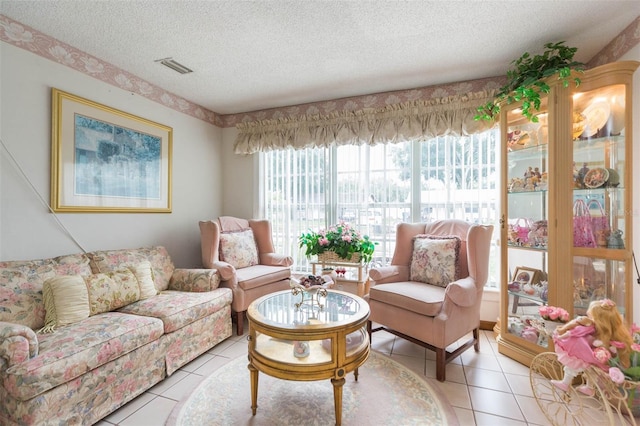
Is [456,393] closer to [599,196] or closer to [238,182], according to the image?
[599,196]

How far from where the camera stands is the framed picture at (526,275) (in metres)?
2.33

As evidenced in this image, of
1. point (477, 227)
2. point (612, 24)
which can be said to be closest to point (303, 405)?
point (477, 227)

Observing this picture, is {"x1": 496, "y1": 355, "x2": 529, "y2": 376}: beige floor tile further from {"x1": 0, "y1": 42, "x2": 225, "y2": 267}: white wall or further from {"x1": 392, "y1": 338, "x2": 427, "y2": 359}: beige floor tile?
{"x1": 0, "y1": 42, "x2": 225, "y2": 267}: white wall

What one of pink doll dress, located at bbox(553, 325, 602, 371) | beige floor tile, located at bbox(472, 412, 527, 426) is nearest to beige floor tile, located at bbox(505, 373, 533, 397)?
beige floor tile, located at bbox(472, 412, 527, 426)

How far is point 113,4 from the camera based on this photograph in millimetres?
1897

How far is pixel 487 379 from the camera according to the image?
2.11 metres

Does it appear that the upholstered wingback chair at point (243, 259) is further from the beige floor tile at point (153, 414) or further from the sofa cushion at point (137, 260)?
the beige floor tile at point (153, 414)

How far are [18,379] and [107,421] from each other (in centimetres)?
58

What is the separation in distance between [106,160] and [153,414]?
2.07 metres

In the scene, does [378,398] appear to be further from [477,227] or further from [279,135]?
[279,135]

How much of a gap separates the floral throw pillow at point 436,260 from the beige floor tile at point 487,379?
0.66m

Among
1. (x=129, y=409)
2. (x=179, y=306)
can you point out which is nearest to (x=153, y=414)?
(x=129, y=409)

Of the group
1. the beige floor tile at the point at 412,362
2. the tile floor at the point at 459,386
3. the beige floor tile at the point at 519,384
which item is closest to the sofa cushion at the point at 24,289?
the tile floor at the point at 459,386

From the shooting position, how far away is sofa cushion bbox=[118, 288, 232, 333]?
2146 mm
